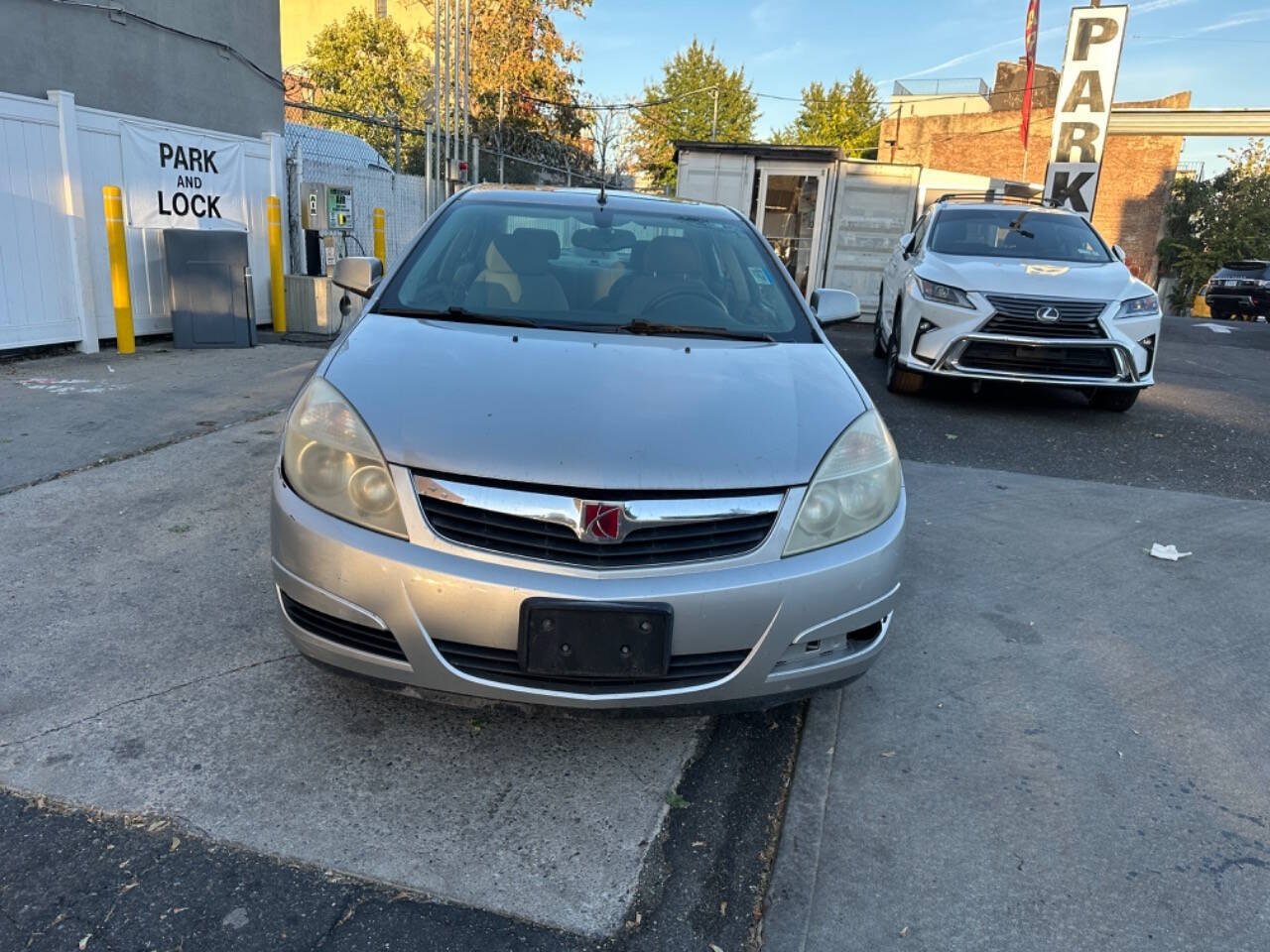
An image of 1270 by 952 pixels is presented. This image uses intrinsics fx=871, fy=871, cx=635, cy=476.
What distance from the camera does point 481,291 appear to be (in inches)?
129

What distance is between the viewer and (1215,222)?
32969 millimetres

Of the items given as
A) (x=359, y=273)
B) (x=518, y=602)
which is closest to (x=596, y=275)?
(x=359, y=273)

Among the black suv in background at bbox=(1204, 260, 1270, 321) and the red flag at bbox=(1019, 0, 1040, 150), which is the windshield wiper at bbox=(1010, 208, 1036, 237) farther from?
the black suv in background at bbox=(1204, 260, 1270, 321)

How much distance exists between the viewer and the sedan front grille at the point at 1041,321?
21.8ft

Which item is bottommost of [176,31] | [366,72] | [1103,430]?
[1103,430]

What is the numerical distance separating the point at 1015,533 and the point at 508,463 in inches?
130

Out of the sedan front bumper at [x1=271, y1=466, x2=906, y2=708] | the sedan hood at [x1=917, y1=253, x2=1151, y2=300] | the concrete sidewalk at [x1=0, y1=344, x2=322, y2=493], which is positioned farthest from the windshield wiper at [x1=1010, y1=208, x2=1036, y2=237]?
the sedan front bumper at [x1=271, y1=466, x2=906, y2=708]

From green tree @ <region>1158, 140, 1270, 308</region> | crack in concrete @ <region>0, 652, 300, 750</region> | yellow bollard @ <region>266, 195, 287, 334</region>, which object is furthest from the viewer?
green tree @ <region>1158, 140, 1270, 308</region>

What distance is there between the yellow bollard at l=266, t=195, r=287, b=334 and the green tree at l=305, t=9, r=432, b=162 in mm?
20435

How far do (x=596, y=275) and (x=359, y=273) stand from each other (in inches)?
44.1

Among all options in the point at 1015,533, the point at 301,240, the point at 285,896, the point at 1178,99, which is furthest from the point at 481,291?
the point at 1178,99

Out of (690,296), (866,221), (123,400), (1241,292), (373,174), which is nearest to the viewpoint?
(690,296)

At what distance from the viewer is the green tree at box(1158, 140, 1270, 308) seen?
3131cm

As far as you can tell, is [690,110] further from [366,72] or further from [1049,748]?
[1049,748]
